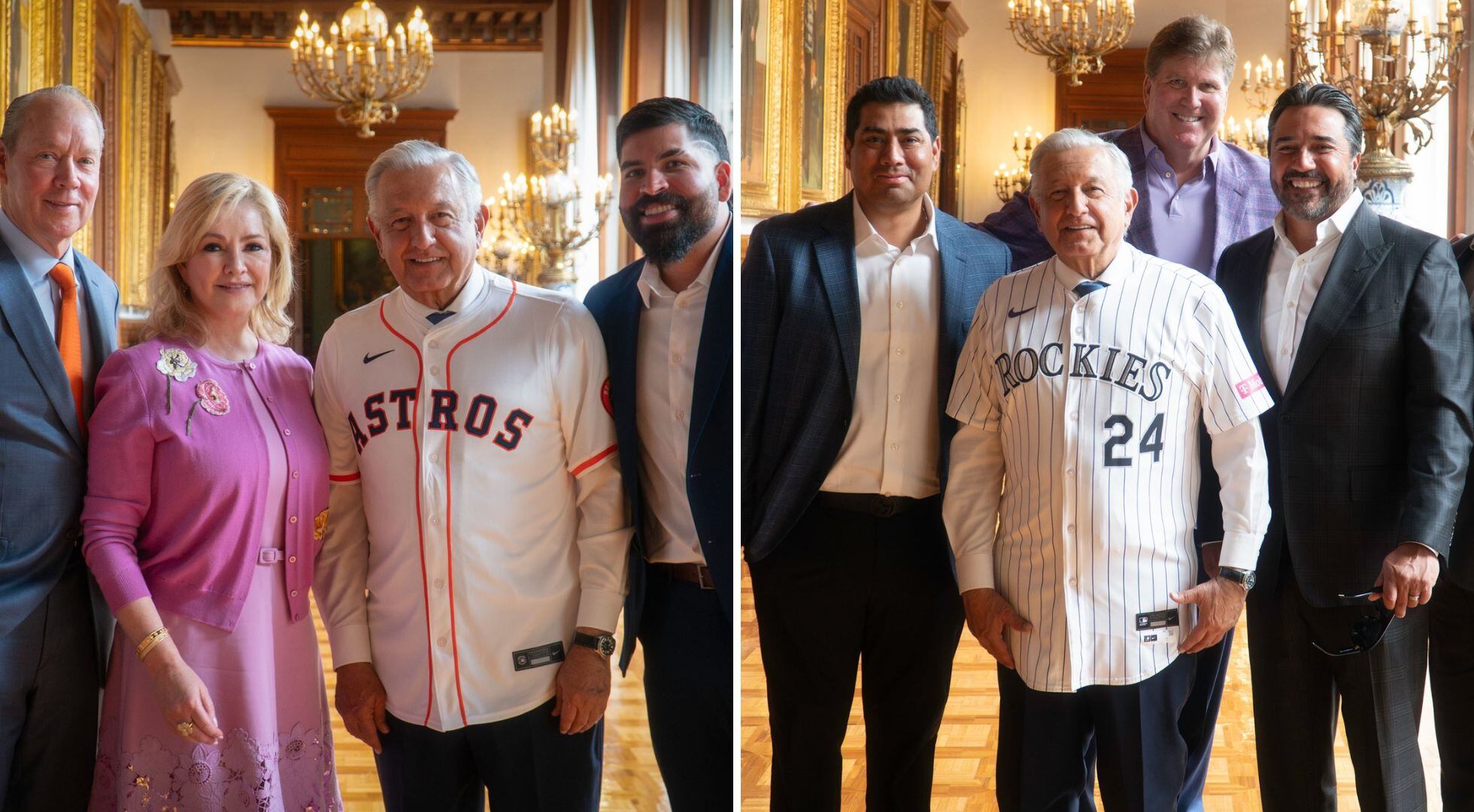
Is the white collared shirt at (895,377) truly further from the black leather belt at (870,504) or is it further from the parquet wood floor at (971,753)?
the parquet wood floor at (971,753)

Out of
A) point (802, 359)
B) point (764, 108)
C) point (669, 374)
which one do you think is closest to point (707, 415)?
point (669, 374)

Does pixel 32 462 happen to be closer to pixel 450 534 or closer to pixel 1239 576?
pixel 450 534

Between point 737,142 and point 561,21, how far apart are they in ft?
2.92

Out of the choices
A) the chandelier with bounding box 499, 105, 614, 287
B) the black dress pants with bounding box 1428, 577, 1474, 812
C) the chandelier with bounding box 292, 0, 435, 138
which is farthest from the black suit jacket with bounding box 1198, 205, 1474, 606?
the chandelier with bounding box 292, 0, 435, 138

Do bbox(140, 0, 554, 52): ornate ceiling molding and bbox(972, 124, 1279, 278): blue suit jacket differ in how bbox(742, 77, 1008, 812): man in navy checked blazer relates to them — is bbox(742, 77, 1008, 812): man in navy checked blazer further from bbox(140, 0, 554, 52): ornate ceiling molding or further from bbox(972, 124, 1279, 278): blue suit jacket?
bbox(140, 0, 554, 52): ornate ceiling molding

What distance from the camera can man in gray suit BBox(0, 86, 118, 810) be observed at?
191 centimetres

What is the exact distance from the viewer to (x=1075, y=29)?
375 centimetres

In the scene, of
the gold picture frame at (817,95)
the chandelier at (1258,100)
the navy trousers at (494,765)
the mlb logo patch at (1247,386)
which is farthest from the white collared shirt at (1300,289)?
the gold picture frame at (817,95)

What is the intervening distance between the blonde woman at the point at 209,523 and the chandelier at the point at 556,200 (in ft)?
2.07

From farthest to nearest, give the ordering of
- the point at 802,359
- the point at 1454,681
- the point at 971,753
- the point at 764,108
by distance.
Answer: the point at 764,108, the point at 971,753, the point at 1454,681, the point at 802,359

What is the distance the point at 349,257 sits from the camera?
2451 millimetres

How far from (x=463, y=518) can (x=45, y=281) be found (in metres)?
0.90

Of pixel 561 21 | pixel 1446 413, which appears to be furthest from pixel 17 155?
pixel 1446 413

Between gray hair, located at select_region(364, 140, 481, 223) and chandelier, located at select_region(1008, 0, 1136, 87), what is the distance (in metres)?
2.03
